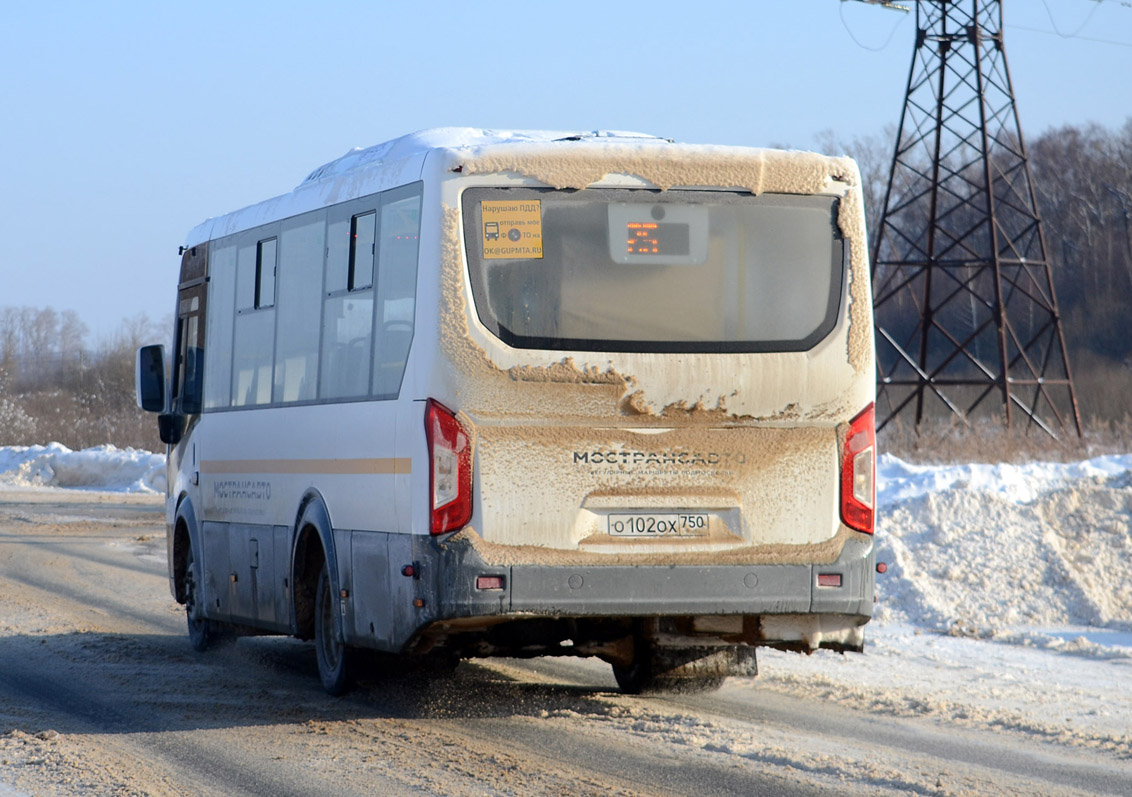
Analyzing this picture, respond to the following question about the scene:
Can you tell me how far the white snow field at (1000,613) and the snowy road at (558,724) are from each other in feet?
0.16

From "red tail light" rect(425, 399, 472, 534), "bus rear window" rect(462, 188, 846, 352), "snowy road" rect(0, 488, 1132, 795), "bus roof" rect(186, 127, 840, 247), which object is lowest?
"snowy road" rect(0, 488, 1132, 795)

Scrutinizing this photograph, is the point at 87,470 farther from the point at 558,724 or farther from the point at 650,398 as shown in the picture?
the point at 650,398

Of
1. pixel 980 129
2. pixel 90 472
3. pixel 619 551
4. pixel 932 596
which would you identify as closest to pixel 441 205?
pixel 619 551

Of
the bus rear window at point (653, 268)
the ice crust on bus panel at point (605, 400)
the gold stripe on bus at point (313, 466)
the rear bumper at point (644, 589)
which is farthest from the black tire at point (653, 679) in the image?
the bus rear window at point (653, 268)

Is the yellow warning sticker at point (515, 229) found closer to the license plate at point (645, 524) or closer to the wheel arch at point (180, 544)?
the license plate at point (645, 524)

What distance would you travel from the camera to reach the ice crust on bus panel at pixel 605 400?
784 centimetres

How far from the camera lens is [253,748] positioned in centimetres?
789

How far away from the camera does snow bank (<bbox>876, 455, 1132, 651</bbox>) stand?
13.9 meters

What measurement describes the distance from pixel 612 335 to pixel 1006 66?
2516cm

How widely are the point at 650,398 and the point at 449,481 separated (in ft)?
3.65

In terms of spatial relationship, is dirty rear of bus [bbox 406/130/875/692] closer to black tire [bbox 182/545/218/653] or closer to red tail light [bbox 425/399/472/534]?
red tail light [bbox 425/399/472/534]

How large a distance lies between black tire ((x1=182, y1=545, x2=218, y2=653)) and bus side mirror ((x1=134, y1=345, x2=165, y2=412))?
125cm

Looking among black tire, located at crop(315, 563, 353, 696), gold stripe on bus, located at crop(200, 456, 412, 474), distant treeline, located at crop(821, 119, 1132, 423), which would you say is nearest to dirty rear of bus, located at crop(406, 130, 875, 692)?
gold stripe on bus, located at crop(200, 456, 412, 474)

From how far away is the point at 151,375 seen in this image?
12500 millimetres
